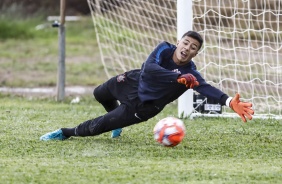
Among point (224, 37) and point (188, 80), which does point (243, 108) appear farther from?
point (224, 37)

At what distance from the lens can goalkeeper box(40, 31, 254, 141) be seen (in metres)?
7.47

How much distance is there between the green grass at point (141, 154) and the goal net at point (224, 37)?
59.4 inches

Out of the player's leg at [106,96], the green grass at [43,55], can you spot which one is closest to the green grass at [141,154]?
the player's leg at [106,96]

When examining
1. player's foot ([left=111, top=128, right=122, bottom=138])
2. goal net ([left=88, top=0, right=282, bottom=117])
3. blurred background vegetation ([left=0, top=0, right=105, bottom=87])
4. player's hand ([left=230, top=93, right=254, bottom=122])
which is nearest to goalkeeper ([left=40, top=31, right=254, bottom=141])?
player's hand ([left=230, top=93, right=254, bottom=122])

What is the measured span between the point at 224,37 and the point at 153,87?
564cm

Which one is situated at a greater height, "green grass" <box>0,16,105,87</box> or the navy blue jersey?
the navy blue jersey

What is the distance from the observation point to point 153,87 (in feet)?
25.0

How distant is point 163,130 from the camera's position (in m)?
7.39

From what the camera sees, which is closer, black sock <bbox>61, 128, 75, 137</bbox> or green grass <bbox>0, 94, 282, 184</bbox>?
green grass <bbox>0, 94, 282, 184</bbox>

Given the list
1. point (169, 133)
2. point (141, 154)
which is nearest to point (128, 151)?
point (141, 154)

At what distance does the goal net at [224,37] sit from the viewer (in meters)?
11.1

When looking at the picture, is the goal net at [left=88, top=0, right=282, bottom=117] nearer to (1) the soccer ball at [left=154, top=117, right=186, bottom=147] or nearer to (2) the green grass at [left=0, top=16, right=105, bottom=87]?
(2) the green grass at [left=0, top=16, right=105, bottom=87]

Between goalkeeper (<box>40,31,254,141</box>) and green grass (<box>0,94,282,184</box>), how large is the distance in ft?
0.62

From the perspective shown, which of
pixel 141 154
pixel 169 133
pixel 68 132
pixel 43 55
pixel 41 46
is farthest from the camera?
pixel 41 46
